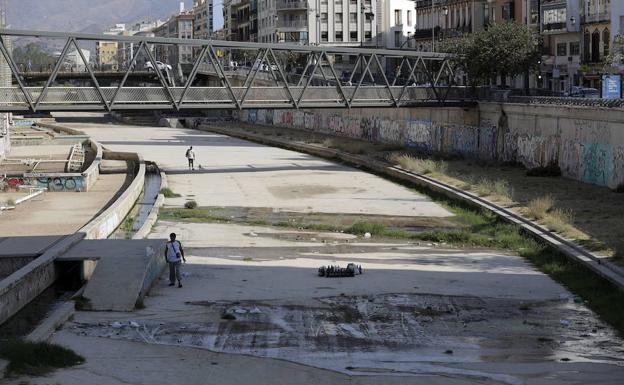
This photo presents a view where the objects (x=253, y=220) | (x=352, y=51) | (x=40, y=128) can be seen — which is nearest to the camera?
(x=253, y=220)

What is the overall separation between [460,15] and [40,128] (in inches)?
1887

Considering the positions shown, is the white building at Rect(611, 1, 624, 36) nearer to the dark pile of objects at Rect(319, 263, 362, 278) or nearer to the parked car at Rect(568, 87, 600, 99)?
the parked car at Rect(568, 87, 600, 99)

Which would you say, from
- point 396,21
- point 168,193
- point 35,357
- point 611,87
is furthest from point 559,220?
point 396,21

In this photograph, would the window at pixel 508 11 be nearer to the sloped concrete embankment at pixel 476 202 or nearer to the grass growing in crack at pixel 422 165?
the sloped concrete embankment at pixel 476 202

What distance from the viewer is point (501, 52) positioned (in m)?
68.5

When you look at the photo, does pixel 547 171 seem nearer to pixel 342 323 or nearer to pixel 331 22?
pixel 342 323

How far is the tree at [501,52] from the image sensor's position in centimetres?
6831

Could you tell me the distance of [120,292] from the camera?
24.3 metres

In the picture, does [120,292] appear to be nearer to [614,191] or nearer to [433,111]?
[614,191]

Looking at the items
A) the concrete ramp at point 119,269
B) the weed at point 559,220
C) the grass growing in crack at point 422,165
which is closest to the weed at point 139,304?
the concrete ramp at point 119,269

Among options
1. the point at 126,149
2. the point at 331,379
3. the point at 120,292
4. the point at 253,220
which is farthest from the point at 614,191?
the point at 126,149

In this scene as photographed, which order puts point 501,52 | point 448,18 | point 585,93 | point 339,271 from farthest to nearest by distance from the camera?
point 448,18
point 501,52
point 585,93
point 339,271

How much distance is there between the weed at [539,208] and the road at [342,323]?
4544 mm

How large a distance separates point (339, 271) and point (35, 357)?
481 inches
